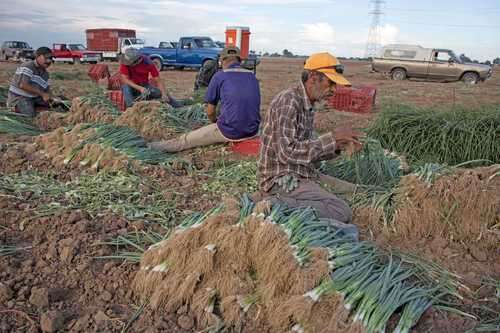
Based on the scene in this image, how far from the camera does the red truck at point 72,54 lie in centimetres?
2814

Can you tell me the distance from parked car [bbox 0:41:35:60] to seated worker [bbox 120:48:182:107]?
23806 millimetres

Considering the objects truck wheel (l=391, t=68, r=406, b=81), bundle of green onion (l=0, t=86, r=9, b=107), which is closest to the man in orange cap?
bundle of green onion (l=0, t=86, r=9, b=107)

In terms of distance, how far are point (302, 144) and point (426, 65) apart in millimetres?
17288

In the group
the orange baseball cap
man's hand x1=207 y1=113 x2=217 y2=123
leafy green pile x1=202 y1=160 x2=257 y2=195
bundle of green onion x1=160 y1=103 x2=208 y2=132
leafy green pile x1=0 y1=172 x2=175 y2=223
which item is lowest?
leafy green pile x1=0 y1=172 x2=175 y2=223

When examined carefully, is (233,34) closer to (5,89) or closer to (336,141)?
(5,89)

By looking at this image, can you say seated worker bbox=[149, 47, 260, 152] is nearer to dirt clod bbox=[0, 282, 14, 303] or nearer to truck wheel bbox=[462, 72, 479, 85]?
dirt clod bbox=[0, 282, 14, 303]

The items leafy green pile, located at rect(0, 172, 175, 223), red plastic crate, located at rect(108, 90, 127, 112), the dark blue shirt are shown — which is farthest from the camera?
red plastic crate, located at rect(108, 90, 127, 112)

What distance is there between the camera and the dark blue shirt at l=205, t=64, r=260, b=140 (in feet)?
16.6

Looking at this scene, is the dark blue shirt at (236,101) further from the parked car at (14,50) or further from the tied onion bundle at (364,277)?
the parked car at (14,50)

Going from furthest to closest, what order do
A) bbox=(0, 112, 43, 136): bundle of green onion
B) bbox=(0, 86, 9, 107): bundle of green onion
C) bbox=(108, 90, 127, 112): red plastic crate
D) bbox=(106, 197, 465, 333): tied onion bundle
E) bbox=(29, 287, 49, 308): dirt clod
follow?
bbox=(0, 86, 9, 107): bundle of green onion, bbox=(108, 90, 127, 112): red plastic crate, bbox=(0, 112, 43, 136): bundle of green onion, bbox=(29, 287, 49, 308): dirt clod, bbox=(106, 197, 465, 333): tied onion bundle

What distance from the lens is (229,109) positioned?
200 inches

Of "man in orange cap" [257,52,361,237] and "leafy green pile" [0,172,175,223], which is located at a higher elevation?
"man in orange cap" [257,52,361,237]

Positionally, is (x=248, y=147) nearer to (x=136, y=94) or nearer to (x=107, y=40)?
(x=136, y=94)

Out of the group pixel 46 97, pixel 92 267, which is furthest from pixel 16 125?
pixel 92 267
